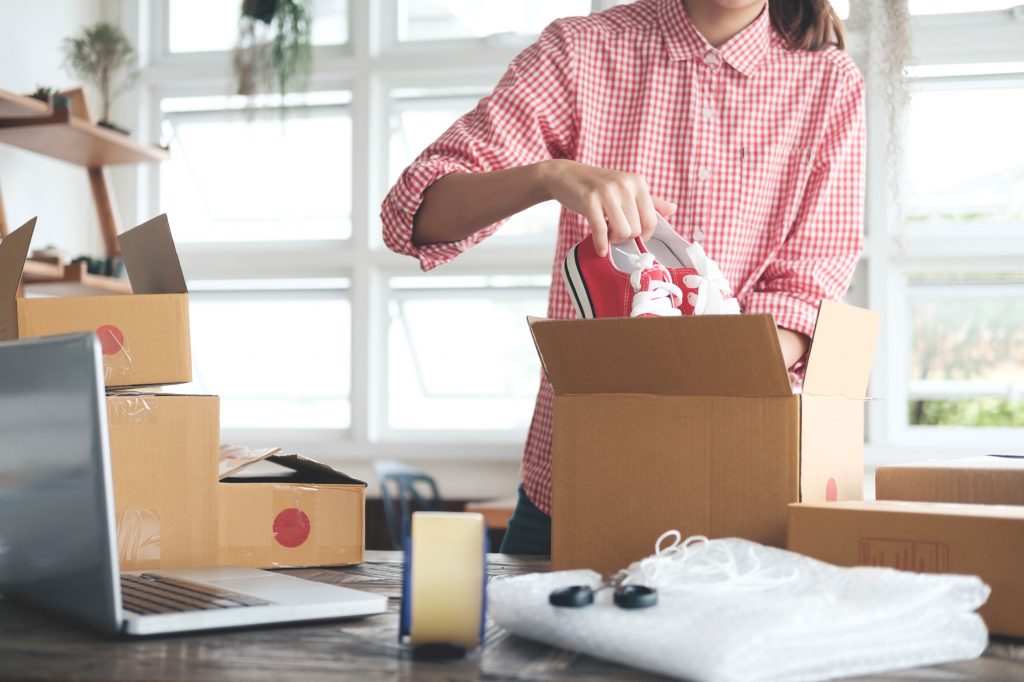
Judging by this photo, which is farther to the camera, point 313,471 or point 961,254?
point 961,254

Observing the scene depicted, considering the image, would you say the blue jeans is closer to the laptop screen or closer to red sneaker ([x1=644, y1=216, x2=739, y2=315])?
red sneaker ([x1=644, y1=216, x2=739, y2=315])

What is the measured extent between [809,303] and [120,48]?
3051 mm

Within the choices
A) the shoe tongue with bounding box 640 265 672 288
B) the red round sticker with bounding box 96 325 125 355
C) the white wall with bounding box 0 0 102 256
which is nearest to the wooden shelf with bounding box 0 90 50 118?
the white wall with bounding box 0 0 102 256

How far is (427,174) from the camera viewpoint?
137cm

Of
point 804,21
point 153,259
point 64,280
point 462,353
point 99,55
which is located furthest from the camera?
point 462,353

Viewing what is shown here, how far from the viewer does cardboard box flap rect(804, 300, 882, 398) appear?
38.7 inches

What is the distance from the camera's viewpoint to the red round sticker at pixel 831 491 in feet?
3.33

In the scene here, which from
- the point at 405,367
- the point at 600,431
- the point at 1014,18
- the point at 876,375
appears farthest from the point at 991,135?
the point at 600,431

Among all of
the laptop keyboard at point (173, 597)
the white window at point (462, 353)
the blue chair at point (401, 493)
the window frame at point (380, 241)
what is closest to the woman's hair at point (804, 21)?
the laptop keyboard at point (173, 597)

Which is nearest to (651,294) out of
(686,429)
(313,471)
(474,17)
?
(686,429)

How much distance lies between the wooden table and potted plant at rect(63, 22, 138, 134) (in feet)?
10.3

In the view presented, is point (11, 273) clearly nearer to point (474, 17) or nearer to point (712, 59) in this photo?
point (712, 59)

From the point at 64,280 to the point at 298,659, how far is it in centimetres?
280

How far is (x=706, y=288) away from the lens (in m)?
1.07
